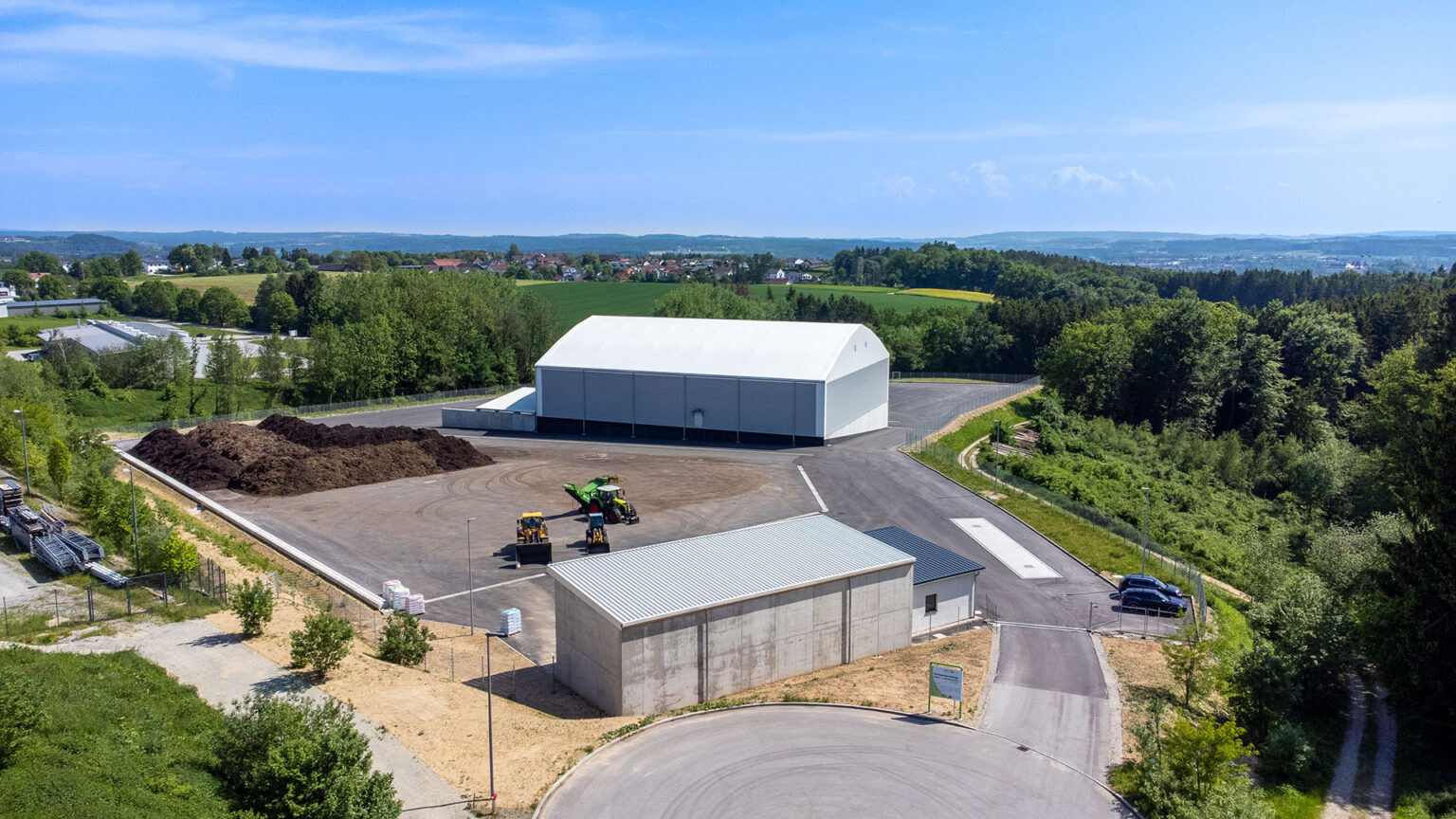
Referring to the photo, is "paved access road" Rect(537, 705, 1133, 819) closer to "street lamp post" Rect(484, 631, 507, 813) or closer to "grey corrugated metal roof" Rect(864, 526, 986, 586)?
"street lamp post" Rect(484, 631, 507, 813)

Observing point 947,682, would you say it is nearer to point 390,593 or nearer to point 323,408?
point 390,593

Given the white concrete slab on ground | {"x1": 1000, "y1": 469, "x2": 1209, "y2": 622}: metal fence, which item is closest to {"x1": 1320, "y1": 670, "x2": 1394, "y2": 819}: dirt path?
{"x1": 1000, "y1": 469, "x2": 1209, "y2": 622}: metal fence

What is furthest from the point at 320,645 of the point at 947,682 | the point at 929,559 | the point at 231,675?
the point at 929,559

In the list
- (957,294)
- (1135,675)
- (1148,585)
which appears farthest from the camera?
(957,294)

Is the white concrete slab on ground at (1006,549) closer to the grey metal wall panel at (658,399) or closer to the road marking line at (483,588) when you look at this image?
the road marking line at (483,588)

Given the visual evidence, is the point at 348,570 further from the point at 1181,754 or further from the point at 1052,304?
the point at 1052,304
